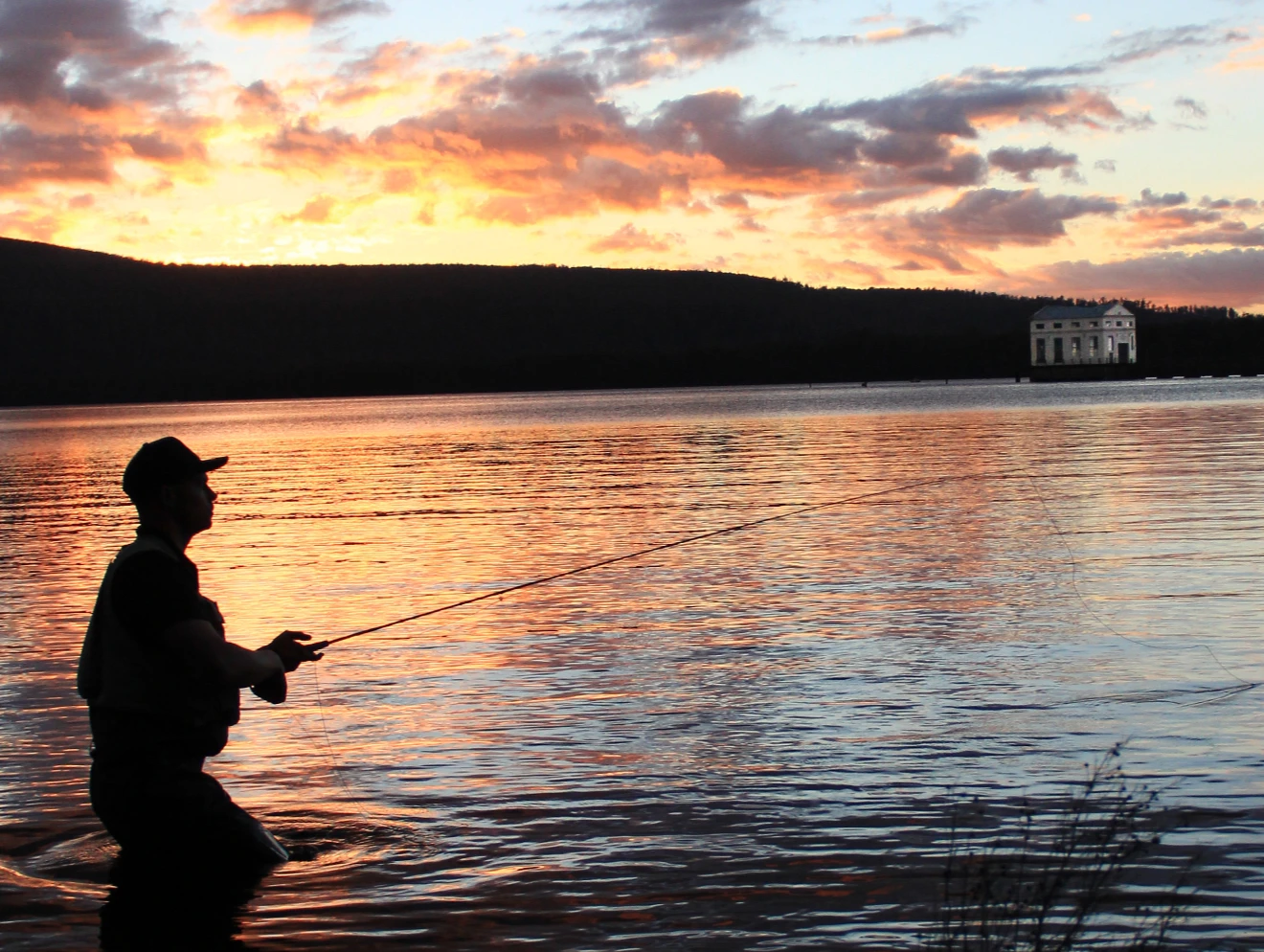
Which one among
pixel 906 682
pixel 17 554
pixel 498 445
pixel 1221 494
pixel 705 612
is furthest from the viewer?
pixel 498 445

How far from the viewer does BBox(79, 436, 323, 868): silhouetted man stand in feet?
21.9

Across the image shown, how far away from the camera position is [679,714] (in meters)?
11.3

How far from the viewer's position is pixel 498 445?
64750 millimetres

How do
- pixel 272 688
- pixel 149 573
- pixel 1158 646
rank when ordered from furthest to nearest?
1. pixel 1158 646
2. pixel 272 688
3. pixel 149 573

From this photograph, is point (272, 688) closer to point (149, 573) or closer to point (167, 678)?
point (167, 678)

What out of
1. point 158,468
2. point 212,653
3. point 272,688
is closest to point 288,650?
point 272,688

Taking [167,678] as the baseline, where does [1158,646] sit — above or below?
below

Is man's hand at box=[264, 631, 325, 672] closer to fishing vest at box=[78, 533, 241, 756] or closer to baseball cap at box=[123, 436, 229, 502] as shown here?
fishing vest at box=[78, 533, 241, 756]

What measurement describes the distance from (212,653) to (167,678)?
0.45 m

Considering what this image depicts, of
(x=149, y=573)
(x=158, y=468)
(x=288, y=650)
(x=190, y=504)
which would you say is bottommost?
(x=288, y=650)

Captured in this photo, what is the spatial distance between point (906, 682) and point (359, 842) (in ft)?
16.7

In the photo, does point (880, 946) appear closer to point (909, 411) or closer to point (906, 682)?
point (906, 682)

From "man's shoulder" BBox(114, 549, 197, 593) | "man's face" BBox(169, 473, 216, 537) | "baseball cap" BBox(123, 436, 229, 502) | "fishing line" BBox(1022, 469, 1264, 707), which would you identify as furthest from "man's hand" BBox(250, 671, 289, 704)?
"fishing line" BBox(1022, 469, 1264, 707)

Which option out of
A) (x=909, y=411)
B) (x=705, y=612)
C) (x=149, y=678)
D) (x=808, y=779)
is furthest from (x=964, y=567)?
(x=909, y=411)
